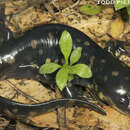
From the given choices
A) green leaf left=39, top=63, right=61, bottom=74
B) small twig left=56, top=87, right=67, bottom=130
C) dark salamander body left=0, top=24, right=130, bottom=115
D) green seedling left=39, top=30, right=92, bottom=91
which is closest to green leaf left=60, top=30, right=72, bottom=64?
green seedling left=39, top=30, right=92, bottom=91

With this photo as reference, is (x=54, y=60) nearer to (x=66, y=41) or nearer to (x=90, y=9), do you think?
(x=66, y=41)

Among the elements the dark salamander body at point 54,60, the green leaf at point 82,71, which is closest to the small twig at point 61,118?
the dark salamander body at point 54,60

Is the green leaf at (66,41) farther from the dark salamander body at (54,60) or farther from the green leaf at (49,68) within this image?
the dark salamander body at (54,60)

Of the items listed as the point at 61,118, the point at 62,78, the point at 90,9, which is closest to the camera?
the point at 62,78

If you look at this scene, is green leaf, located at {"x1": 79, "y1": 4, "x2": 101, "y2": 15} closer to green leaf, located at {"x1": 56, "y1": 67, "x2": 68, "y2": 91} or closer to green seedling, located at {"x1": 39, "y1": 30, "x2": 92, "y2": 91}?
green seedling, located at {"x1": 39, "y1": 30, "x2": 92, "y2": 91}

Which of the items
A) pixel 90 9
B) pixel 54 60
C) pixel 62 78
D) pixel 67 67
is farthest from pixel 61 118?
pixel 90 9

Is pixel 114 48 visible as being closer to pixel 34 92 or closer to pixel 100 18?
pixel 100 18
